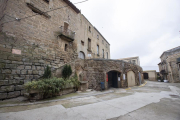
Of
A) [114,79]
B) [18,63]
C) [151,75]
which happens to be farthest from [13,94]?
[151,75]

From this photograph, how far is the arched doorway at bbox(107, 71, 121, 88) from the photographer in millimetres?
10500

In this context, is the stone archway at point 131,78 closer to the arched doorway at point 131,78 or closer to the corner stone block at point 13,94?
the arched doorway at point 131,78

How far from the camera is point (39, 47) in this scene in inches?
299

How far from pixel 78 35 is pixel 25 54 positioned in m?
7.60

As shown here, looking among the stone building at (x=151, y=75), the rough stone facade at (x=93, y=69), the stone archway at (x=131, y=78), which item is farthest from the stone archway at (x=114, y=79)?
the stone building at (x=151, y=75)

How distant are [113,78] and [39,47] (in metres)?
9.28

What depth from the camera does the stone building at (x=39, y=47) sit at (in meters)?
5.75

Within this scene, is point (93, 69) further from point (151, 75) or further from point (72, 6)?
point (151, 75)

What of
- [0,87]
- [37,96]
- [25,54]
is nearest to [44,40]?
[25,54]

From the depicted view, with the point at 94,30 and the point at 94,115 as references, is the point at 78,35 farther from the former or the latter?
the point at 94,115

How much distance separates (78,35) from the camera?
1260 cm

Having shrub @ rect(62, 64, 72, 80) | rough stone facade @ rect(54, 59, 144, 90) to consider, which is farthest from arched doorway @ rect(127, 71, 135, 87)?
shrub @ rect(62, 64, 72, 80)

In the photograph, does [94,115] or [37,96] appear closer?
[94,115]

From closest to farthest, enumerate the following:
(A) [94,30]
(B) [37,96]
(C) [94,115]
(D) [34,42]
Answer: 1. (C) [94,115]
2. (B) [37,96]
3. (D) [34,42]
4. (A) [94,30]
